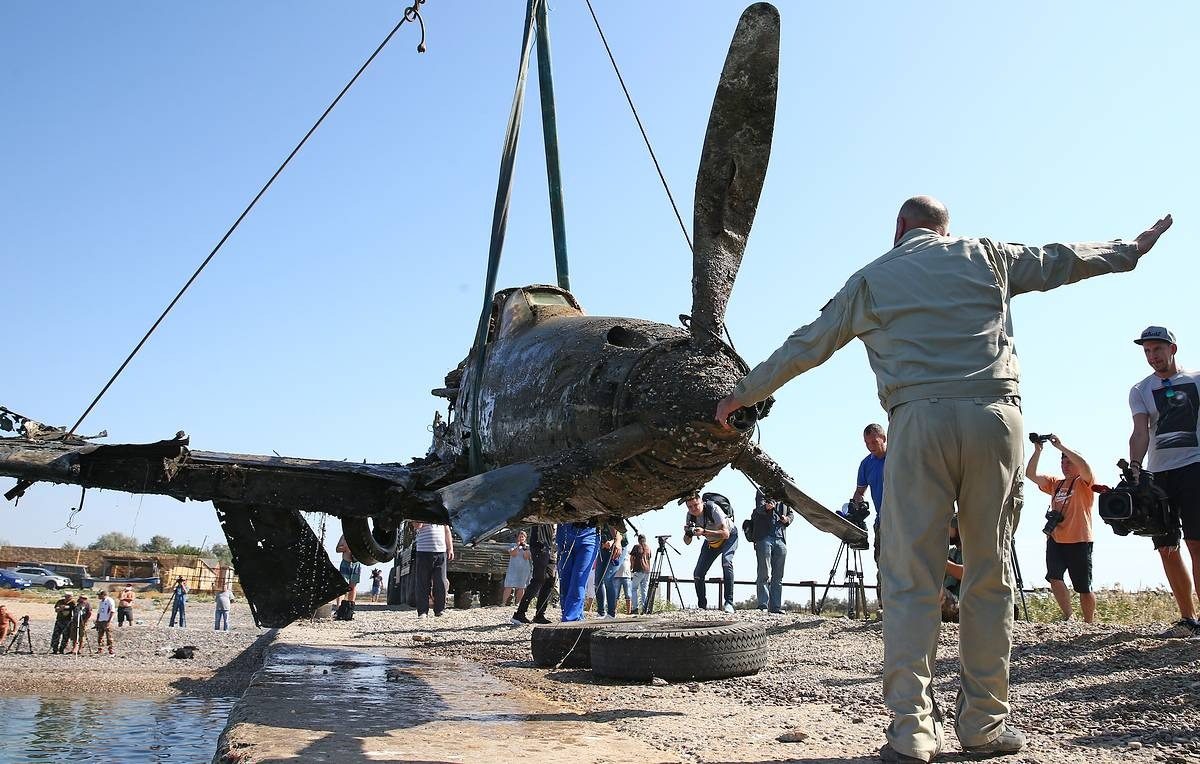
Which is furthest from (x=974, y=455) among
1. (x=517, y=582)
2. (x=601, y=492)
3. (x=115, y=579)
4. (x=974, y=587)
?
(x=115, y=579)

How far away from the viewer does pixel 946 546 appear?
127 inches

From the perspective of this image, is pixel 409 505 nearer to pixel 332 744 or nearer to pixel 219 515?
pixel 219 515

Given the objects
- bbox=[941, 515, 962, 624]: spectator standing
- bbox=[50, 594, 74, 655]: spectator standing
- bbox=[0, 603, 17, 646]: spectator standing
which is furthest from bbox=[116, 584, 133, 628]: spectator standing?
bbox=[941, 515, 962, 624]: spectator standing

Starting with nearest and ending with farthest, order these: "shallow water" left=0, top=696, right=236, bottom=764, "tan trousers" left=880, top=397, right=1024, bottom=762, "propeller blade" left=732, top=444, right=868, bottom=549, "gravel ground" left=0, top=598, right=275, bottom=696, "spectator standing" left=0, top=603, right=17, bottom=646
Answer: "tan trousers" left=880, top=397, right=1024, bottom=762, "propeller blade" left=732, top=444, right=868, bottom=549, "shallow water" left=0, top=696, right=236, bottom=764, "gravel ground" left=0, top=598, right=275, bottom=696, "spectator standing" left=0, top=603, right=17, bottom=646

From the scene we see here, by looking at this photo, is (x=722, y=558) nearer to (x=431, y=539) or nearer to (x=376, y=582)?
(x=431, y=539)

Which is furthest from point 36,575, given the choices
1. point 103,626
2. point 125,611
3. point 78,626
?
point 78,626

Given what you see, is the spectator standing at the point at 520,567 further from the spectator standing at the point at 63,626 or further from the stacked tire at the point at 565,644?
the spectator standing at the point at 63,626

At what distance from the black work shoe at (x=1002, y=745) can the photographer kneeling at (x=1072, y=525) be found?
15.3 ft

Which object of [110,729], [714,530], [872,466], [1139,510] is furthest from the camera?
[714,530]

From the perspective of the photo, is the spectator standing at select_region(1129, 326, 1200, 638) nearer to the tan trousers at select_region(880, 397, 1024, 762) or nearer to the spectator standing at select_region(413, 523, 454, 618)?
the tan trousers at select_region(880, 397, 1024, 762)

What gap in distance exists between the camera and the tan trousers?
10.3ft

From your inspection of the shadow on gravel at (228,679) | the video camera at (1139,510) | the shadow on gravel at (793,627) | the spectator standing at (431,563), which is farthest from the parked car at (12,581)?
the video camera at (1139,510)

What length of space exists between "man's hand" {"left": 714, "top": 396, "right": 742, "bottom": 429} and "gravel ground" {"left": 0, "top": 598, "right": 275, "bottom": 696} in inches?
334

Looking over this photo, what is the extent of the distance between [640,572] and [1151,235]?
11.5 meters
